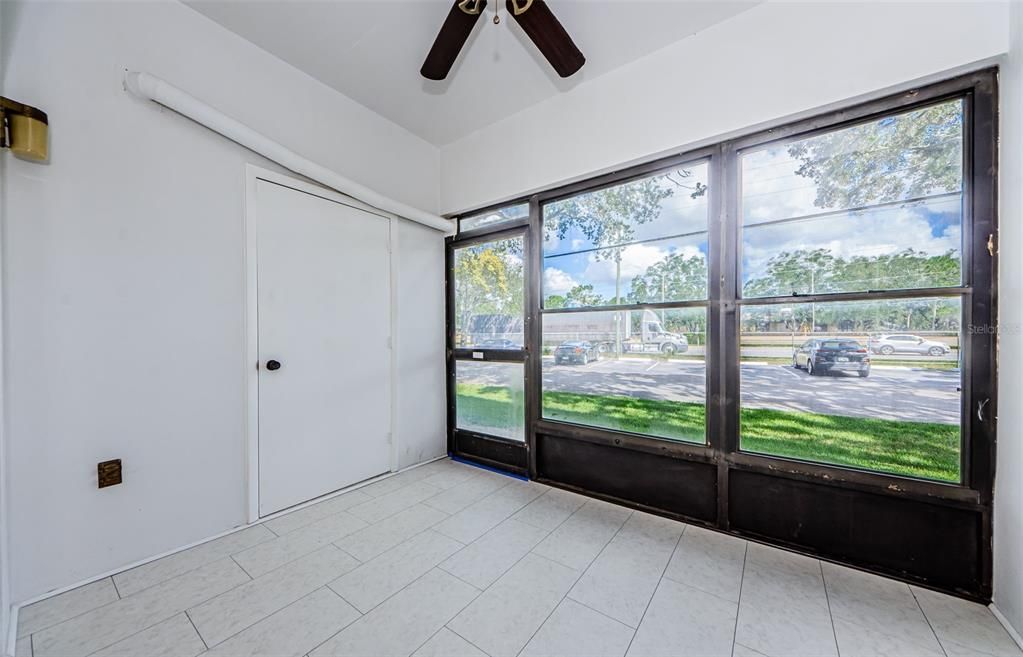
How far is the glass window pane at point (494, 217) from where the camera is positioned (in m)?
3.17

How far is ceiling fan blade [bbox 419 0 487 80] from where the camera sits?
1.51 meters

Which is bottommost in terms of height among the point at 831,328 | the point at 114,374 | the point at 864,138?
the point at 114,374

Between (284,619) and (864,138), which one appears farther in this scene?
(864,138)

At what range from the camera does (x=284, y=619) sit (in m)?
1.57

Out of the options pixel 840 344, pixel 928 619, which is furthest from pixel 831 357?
pixel 928 619

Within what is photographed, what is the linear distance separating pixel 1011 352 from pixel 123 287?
411cm

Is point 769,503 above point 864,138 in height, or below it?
below

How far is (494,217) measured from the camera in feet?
11.0

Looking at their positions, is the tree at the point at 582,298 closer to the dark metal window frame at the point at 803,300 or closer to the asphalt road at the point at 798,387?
the dark metal window frame at the point at 803,300

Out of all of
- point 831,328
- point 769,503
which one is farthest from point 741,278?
point 769,503

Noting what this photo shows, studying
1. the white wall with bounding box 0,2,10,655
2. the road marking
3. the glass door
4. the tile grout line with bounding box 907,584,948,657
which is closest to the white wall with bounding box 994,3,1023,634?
the tile grout line with bounding box 907,584,948,657

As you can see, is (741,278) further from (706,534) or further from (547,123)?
(547,123)

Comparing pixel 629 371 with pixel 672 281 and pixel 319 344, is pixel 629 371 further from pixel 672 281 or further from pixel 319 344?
pixel 319 344

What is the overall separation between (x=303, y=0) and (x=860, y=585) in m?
4.16
